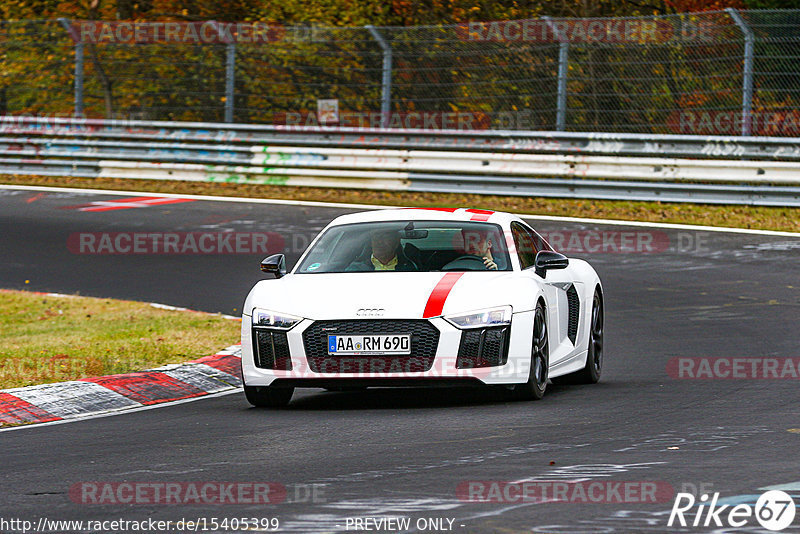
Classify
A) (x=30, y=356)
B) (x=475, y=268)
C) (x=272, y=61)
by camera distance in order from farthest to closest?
1. (x=272, y=61)
2. (x=30, y=356)
3. (x=475, y=268)

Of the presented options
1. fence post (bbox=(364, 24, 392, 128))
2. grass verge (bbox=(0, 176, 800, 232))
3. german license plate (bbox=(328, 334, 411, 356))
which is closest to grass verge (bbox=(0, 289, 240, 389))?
german license plate (bbox=(328, 334, 411, 356))

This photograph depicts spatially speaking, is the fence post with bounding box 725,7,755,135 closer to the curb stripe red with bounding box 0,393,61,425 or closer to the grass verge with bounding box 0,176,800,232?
the grass verge with bounding box 0,176,800,232

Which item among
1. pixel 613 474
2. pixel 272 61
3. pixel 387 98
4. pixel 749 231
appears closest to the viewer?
pixel 613 474

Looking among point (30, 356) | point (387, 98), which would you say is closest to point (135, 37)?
A: point (387, 98)

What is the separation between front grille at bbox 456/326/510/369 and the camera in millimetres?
8781

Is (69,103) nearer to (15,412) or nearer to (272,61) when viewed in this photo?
(272,61)

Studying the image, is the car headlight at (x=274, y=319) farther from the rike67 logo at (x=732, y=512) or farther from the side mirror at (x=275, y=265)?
the rike67 logo at (x=732, y=512)

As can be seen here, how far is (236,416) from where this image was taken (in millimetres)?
8914

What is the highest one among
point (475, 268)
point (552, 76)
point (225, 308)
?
point (552, 76)

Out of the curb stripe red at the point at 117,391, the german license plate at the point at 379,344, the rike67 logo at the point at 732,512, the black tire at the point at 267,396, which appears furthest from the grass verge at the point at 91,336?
the rike67 logo at the point at 732,512

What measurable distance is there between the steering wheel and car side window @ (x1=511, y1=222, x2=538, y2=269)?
315 millimetres

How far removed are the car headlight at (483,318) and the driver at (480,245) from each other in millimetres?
864

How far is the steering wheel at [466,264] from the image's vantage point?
31.8 feet

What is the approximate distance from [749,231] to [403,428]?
12.5 m
